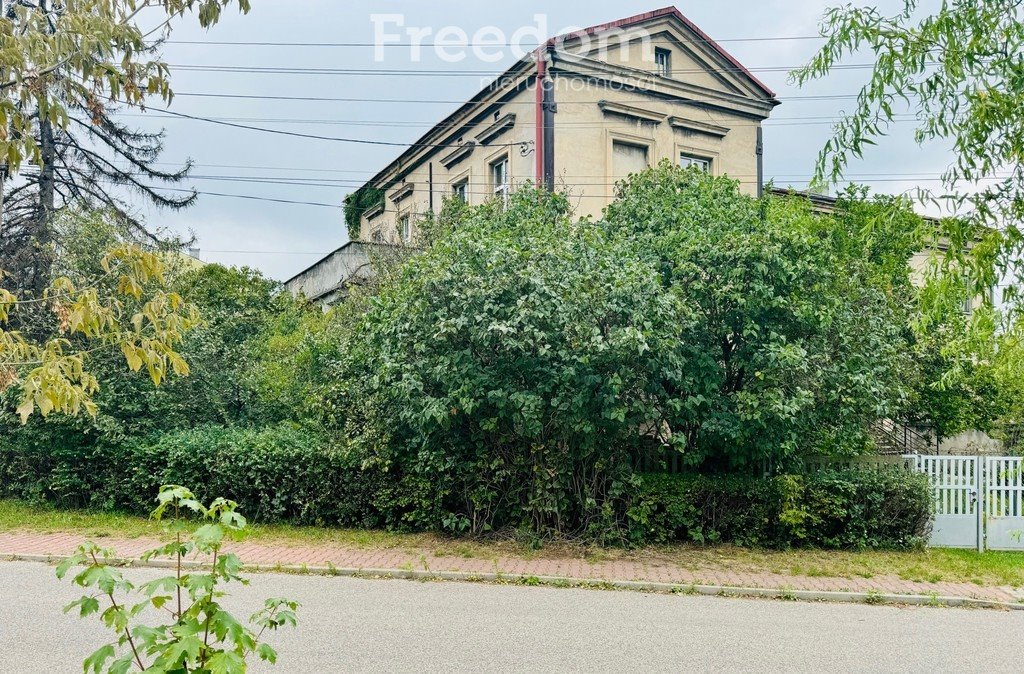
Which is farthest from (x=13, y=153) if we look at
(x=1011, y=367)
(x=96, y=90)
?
(x=1011, y=367)

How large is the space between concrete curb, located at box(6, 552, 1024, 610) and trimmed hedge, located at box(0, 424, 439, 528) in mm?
2292

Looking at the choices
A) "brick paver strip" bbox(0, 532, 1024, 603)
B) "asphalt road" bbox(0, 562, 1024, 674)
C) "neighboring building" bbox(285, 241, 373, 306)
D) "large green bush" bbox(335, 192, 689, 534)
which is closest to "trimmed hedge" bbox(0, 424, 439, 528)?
"large green bush" bbox(335, 192, 689, 534)

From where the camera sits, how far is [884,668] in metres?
6.42

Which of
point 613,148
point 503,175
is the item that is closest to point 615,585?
point 613,148

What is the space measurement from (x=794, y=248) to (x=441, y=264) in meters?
5.26

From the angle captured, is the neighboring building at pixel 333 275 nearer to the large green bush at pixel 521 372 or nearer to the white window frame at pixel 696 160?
the large green bush at pixel 521 372

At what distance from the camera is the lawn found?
10.2m

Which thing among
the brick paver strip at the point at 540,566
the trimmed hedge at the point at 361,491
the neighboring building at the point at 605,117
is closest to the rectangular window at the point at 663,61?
the neighboring building at the point at 605,117

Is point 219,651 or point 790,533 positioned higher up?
point 219,651

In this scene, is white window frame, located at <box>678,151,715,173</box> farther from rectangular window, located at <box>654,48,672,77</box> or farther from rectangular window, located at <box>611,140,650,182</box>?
rectangular window, located at <box>654,48,672,77</box>

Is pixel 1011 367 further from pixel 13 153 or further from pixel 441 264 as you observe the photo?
pixel 441 264

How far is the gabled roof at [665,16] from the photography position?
779 inches

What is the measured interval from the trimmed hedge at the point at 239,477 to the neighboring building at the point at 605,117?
869 centimetres

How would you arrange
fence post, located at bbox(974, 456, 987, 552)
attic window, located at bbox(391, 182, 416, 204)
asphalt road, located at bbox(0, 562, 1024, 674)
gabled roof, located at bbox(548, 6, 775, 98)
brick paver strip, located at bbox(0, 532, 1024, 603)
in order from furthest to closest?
attic window, located at bbox(391, 182, 416, 204)
gabled roof, located at bbox(548, 6, 775, 98)
fence post, located at bbox(974, 456, 987, 552)
brick paver strip, located at bbox(0, 532, 1024, 603)
asphalt road, located at bbox(0, 562, 1024, 674)
